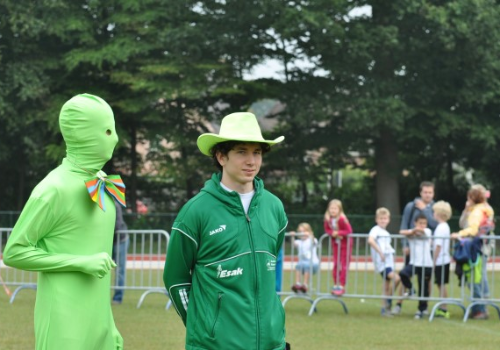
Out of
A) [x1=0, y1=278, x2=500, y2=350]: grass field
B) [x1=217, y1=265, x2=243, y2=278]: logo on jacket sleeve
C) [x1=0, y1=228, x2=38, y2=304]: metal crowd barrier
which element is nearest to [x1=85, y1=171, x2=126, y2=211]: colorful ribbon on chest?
[x1=217, y1=265, x2=243, y2=278]: logo on jacket sleeve

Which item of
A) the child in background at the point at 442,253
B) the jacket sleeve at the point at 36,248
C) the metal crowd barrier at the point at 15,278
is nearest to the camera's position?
the jacket sleeve at the point at 36,248

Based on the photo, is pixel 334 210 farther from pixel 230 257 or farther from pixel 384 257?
pixel 230 257

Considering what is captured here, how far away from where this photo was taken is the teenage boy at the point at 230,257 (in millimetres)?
5113

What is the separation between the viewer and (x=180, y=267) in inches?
207

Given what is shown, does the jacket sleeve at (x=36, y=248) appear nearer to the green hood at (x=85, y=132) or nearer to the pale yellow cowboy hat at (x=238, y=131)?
the green hood at (x=85, y=132)

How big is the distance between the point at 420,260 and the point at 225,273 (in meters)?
9.79

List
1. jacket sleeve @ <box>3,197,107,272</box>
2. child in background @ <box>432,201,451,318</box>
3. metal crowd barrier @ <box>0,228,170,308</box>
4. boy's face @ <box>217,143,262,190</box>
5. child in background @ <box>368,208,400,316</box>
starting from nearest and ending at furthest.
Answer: jacket sleeve @ <box>3,197,107,272</box> < boy's face @ <box>217,143,262,190</box> < child in background @ <box>432,201,451,318</box> < child in background @ <box>368,208,400,316</box> < metal crowd barrier @ <box>0,228,170,308</box>

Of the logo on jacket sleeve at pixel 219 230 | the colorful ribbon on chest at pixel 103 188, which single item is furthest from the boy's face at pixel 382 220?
the logo on jacket sleeve at pixel 219 230

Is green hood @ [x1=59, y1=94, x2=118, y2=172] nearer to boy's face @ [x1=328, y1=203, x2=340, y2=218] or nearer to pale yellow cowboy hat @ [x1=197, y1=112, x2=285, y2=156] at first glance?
pale yellow cowboy hat @ [x1=197, y1=112, x2=285, y2=156]

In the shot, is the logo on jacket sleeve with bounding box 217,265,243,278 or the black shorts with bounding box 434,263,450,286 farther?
the black shorts with bounding box 434,263,450,286

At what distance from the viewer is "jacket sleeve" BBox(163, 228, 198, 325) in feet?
17.1

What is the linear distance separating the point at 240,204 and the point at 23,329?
761 cm

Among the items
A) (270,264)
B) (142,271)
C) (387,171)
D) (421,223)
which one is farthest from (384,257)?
(387,171)

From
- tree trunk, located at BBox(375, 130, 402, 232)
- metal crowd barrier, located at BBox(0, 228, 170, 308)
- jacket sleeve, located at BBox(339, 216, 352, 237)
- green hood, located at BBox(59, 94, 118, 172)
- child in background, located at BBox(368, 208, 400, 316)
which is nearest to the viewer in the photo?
green hood, located at BBox(59, 94, 118, 172)
